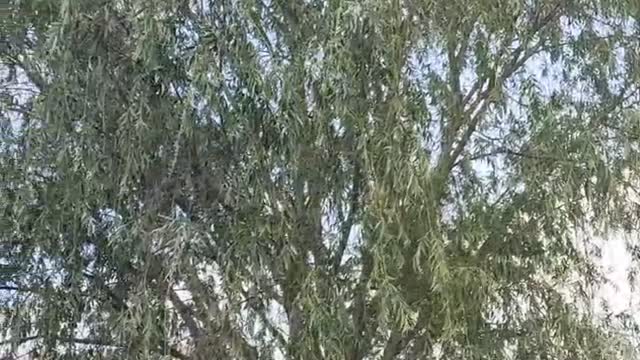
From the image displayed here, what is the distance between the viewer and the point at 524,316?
334 cm

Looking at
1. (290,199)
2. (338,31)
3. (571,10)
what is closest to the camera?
(338,31)

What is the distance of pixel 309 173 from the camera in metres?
3.08

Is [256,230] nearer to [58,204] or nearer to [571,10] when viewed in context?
[58,204]

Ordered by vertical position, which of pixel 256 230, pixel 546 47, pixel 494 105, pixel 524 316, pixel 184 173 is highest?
pixel 546 47

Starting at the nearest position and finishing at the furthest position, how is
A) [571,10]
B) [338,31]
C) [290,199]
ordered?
[338,31] < [290,199] < [571,10]

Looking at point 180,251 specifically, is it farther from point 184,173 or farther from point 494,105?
point 494,105

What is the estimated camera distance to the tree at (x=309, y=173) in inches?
118

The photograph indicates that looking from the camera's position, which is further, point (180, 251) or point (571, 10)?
point (571, 10)

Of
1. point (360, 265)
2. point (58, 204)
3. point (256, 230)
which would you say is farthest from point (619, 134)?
point (58, 204)

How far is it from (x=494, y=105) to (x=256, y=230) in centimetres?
106

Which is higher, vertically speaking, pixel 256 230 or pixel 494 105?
pixel 494 105

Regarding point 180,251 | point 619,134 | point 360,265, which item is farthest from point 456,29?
point 180,251

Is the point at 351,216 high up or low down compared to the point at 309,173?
down

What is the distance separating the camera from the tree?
3.00m
